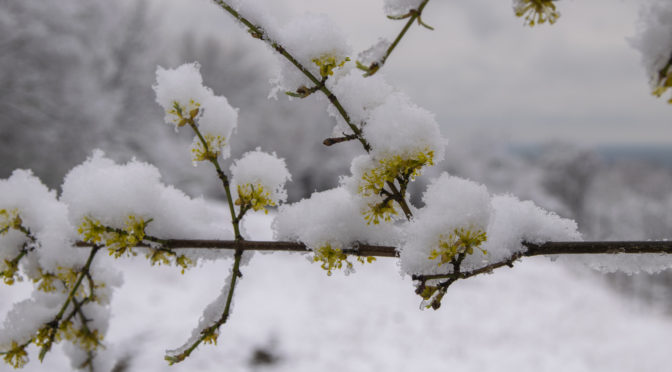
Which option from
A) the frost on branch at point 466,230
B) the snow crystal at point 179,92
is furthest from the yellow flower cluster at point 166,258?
the frost on branch at point 466,230

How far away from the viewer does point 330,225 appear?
0.94m

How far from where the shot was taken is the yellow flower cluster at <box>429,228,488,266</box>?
2.55ft

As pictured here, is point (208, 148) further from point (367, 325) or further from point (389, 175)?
point (367, 325)

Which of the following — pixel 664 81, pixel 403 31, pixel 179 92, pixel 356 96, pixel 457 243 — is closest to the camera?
pixel 664 81

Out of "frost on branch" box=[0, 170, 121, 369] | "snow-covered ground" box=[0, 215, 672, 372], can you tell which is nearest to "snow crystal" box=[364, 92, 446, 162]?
"frost on branch" box=[0, 170, 121, 369]

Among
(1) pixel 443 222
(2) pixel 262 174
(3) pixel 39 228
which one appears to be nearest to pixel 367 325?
(3) pixel 39 228

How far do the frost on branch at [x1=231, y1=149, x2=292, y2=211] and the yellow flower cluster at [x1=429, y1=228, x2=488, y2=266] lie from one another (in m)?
0.41

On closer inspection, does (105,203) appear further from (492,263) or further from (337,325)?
(337,325)

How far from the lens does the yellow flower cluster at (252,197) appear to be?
3.43ft

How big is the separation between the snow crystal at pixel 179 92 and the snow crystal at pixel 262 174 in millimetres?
168

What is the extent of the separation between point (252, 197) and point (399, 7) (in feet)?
1.87

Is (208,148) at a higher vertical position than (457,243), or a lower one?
higher

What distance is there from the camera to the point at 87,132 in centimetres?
1219

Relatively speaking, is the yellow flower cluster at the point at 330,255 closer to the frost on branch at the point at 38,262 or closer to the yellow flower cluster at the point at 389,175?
the yellow flower cluster at the point at 389,175
